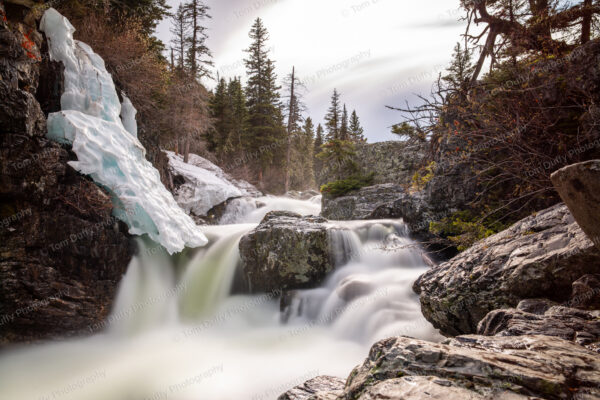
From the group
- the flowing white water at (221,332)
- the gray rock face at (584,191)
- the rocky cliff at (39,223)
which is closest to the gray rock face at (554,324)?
the gray rock face at (584,191)

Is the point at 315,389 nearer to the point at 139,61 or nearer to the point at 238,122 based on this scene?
the point at 139,61

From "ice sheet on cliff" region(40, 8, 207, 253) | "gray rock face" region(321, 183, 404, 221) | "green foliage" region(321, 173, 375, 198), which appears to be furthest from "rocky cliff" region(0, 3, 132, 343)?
"green foliage" region(321, 173, 375, 198)

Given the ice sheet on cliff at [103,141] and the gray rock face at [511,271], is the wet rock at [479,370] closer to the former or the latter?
the gray rock face at [511,271]

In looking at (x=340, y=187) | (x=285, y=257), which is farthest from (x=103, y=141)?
(x=340, y=187)

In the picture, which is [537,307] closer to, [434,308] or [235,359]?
[434,308]

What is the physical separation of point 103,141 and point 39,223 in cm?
241

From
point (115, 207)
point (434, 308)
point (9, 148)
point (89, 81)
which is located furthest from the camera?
point (89, 81)

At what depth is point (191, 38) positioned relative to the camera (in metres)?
21.0

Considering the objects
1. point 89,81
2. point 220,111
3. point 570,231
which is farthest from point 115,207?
point 220,111

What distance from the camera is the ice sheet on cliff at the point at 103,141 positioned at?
6164 millimetres

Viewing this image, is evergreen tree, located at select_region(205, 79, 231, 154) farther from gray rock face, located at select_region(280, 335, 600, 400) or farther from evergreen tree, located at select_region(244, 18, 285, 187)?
gray rock face, located at select_region(280, 335, 600, 400)

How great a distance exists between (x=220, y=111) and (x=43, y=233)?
24.7 m

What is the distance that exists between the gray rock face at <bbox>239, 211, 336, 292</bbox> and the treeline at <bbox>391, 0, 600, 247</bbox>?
9.06ft

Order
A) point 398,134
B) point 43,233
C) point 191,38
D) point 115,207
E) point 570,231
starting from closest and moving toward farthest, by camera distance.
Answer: point 570,231 → point 43,233 → point 398,134 → point 115,207 → point 191,38
